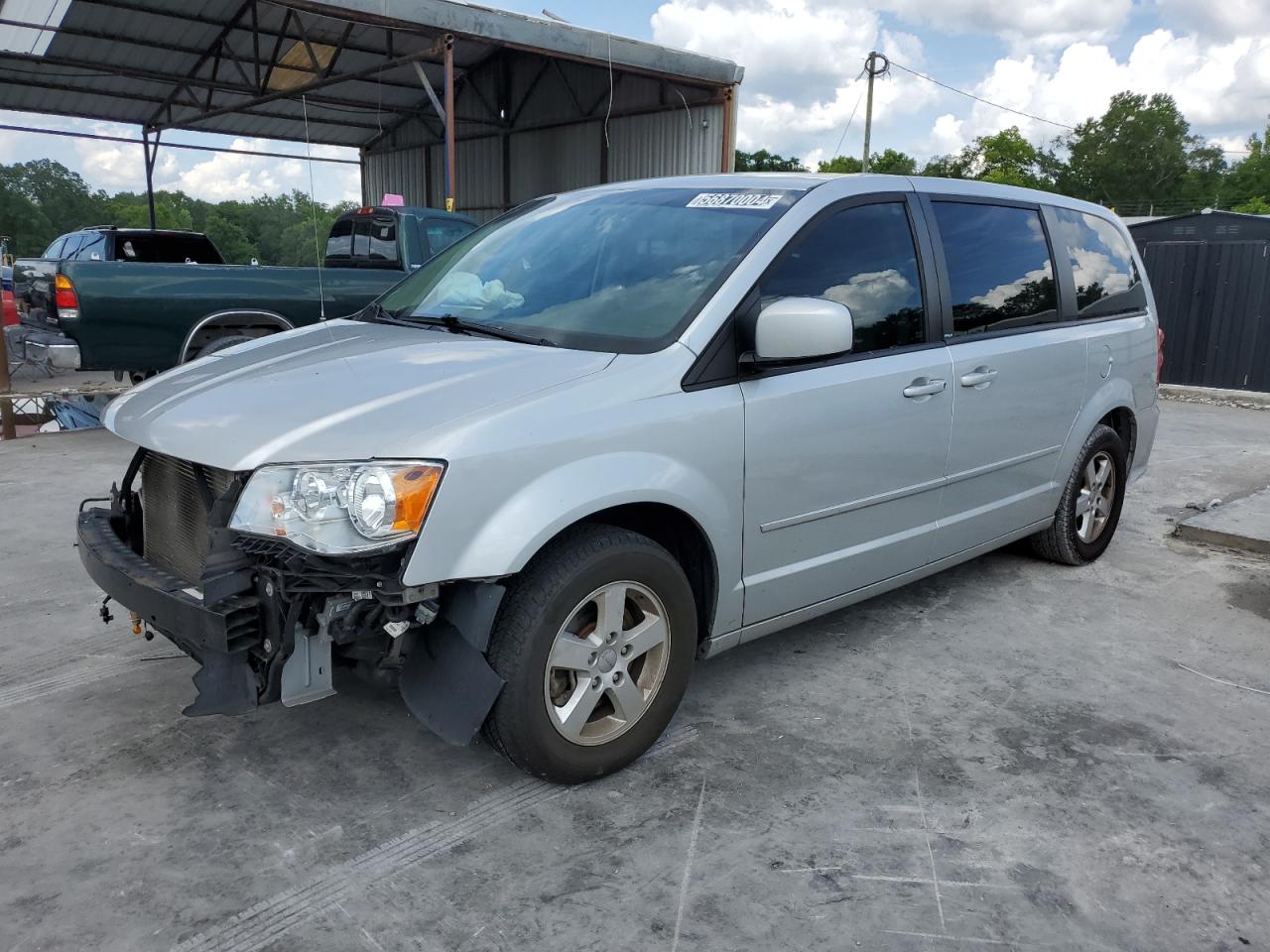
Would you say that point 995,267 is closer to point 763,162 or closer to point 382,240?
point 382,240

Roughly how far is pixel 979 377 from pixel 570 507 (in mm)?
2072

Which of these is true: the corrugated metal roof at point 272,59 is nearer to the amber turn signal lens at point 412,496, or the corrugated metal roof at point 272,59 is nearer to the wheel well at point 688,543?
the wheel well at point 688,543

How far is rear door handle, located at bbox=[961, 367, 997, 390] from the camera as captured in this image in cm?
385

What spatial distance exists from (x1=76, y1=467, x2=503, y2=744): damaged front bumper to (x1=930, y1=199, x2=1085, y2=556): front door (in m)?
2.16

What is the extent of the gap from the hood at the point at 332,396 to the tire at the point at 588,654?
1.58 feet

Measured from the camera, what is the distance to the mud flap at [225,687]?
8.22ft

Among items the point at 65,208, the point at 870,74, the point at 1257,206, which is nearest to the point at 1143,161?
the point at 1257,206

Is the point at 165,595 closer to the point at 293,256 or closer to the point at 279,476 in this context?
the point at 279,476

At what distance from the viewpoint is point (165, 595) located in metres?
2.59

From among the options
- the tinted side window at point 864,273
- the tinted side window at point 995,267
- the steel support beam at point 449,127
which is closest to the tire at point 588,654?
the tinted side window at point 864,273

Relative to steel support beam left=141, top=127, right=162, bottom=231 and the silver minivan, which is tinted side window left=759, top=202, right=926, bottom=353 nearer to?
the silver minivan

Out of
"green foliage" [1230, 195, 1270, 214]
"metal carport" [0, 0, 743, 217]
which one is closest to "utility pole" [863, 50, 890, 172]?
"metal carport" [0, 0, 743, 217]

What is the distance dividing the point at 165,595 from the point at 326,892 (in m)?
0.87

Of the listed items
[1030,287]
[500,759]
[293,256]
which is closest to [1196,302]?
[1030,287]
